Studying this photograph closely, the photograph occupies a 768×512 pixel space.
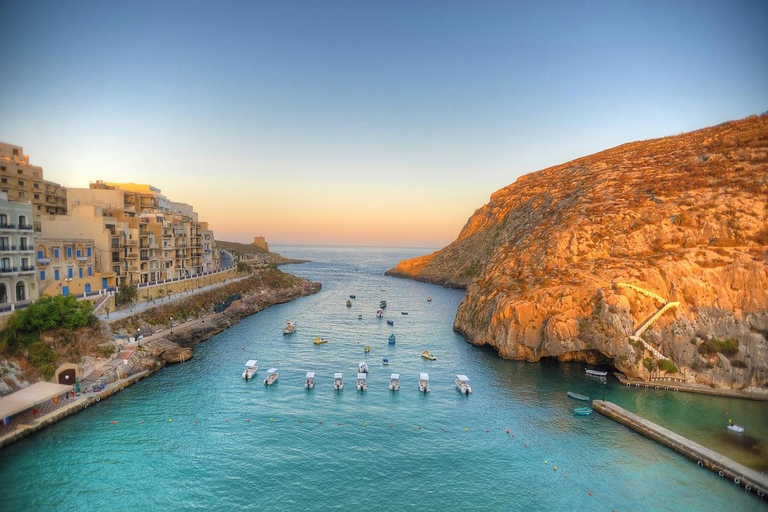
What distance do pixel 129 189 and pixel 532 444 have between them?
107 metres

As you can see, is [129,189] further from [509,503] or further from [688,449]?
[688,449]

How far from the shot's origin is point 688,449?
3753cm

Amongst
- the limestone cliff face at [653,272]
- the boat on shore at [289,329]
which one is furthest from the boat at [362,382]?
the boat on shore at [289,329]

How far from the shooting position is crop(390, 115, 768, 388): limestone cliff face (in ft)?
175

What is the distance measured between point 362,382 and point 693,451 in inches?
1413

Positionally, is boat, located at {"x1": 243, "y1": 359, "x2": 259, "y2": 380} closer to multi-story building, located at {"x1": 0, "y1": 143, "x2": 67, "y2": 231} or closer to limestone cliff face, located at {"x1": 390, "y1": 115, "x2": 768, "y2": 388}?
limestone cliff face, located at {"x1": 390, "y1": 115, "x2": 768, "y2": 388}

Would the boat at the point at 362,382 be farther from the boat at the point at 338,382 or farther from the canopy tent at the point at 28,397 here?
the canopy tent at the point at 28,397

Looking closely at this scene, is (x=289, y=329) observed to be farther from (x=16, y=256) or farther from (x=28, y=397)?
(x=28, y=397)

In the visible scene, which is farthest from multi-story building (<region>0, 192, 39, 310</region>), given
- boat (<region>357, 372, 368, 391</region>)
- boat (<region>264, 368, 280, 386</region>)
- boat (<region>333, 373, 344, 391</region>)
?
boat (<region>357, 372, 368, 391</region>)

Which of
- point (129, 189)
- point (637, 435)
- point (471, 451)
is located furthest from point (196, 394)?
point (129, 189)

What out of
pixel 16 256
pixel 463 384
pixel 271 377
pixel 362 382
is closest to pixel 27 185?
pixel 16 256

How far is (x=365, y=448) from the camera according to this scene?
38.6 m

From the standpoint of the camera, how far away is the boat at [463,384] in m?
52.5

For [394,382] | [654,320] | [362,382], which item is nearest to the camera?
[362,382]
